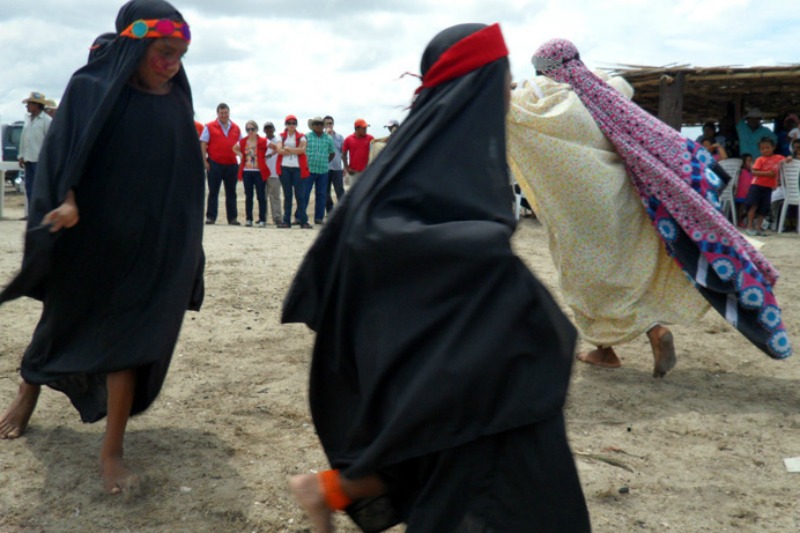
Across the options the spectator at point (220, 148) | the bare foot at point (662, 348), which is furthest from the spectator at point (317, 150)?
the bare foot at point (662, 348)

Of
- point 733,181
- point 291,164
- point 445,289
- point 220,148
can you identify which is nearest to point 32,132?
point 220,148

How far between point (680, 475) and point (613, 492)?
1.37ft

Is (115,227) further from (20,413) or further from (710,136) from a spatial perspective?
(710,136)

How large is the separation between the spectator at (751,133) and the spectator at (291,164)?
774cm

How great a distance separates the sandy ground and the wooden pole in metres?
7.75

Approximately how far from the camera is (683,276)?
479 centimetres

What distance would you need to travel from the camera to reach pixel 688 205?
4551 mm

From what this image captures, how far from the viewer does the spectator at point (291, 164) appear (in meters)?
13.1

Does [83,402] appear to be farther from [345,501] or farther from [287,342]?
[287,342]

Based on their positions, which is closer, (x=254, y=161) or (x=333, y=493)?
(x=333, y=493)

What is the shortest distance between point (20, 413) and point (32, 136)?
977 cm

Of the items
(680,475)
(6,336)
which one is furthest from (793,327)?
(6,336)

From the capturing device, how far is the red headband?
7.04 ft

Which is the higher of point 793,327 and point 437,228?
point 437,228
